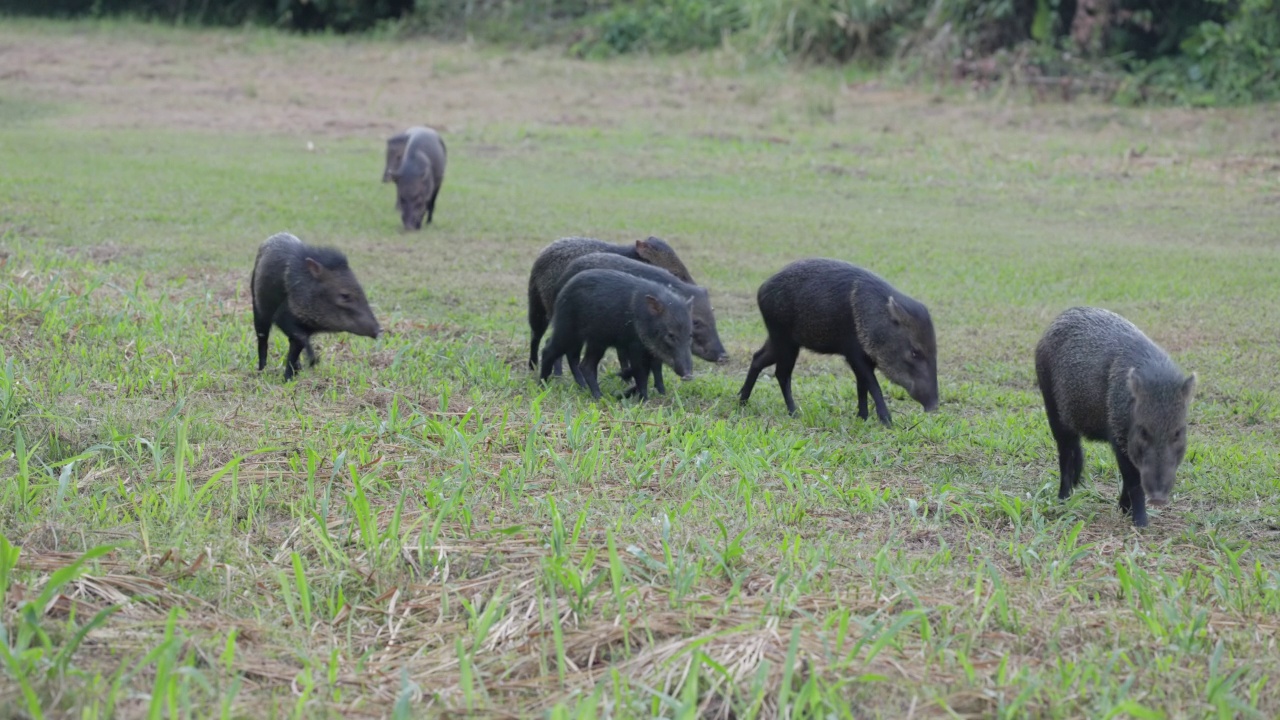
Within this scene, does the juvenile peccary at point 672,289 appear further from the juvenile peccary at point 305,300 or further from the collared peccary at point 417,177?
the collared peccary at point 417,177

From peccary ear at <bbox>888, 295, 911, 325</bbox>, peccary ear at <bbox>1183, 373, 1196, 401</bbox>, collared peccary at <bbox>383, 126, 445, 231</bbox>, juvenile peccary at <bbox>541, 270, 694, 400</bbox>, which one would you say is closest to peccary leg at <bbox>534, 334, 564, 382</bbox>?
juvenile peccary at <bbox>541, 270, 694, 400</bbox>

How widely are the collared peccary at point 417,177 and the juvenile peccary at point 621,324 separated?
5.39 meters

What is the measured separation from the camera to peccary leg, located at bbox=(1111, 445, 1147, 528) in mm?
4824

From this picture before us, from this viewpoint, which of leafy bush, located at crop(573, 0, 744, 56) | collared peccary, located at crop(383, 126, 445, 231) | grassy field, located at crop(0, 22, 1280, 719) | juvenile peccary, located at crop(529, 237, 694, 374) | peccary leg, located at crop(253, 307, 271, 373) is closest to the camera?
grassy field, located at crop(0, 22, 1280, 719)

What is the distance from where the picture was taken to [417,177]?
1206 cm

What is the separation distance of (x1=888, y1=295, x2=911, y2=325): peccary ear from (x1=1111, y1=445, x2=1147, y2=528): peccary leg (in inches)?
60.0

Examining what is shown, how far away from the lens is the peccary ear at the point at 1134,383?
4.81m

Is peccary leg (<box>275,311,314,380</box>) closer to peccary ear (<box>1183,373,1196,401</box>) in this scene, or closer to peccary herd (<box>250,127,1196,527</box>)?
peccary herd (<box>250,127,1196,527</box>)

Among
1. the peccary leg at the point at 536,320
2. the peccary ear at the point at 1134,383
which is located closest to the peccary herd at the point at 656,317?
the peccary leg at the point at 536,320

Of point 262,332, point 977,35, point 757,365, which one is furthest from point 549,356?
point 977,35

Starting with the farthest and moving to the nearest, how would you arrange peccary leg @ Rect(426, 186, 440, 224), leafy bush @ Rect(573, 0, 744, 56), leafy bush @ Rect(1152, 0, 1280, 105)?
leafy bush @ Rect(573, 0, 744, 56) < leafy bush @ Rect(1152, 0, 1280, 105) < peccary leg @ Rect(426, 186, 440, 224)

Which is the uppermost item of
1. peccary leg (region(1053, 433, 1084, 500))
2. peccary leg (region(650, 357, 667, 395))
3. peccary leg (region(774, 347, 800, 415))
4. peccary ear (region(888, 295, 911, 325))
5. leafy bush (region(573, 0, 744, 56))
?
leafy bush (region(573, 0, 744, 56))

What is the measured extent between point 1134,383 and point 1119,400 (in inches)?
5.4

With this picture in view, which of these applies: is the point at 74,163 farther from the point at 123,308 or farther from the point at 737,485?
the point at 737,485
